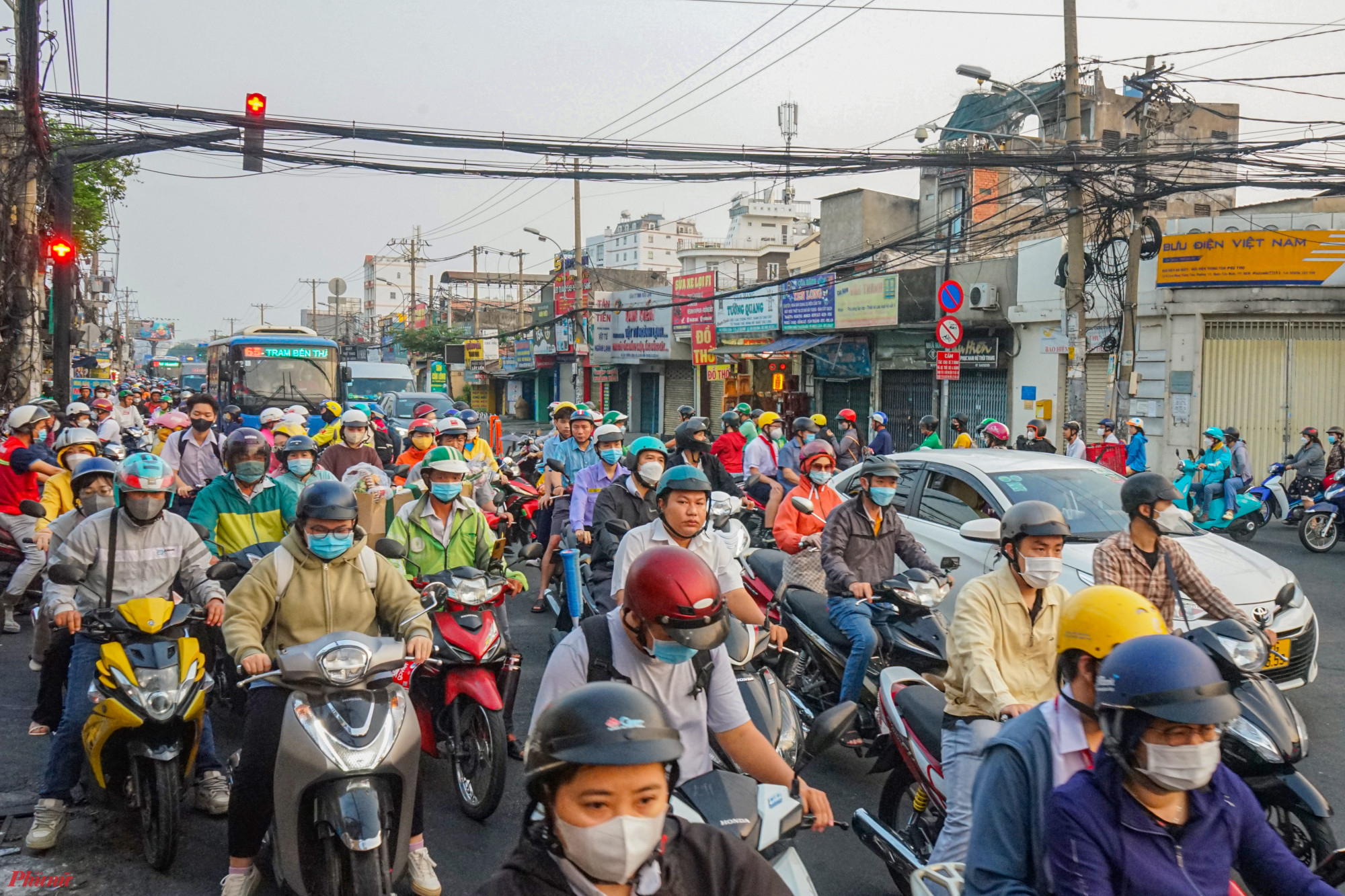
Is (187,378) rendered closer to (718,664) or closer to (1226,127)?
(1226,127)

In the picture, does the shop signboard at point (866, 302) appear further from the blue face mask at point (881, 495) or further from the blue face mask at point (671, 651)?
the blue face mask at point (671, 651)

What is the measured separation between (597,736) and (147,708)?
3299 millimetres

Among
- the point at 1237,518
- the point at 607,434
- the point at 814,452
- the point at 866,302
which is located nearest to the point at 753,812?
Answer: the point at 814,452

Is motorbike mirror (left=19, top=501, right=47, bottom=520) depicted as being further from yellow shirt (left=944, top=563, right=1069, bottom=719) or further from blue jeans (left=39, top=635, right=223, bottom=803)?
yellow shirt (left=944, top=563, right=1069, bottom=719)

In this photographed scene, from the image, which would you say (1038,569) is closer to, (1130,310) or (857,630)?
(857,630)

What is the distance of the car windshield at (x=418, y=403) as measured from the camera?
79.0 ft

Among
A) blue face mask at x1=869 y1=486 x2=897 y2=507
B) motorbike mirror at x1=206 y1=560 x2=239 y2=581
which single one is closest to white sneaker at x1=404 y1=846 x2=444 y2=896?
motorbike mirror at x1=206 y1=560 x2=239 y2=581

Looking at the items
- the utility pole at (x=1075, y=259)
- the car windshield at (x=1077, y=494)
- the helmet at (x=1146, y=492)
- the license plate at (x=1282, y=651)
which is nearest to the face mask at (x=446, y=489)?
the helmet at (x=1146, y=492)

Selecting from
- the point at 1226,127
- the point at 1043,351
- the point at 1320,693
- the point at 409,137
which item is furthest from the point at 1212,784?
the point at 1226,127

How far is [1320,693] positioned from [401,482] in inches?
312

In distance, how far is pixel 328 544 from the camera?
429 cm

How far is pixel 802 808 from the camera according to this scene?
9.10 ft

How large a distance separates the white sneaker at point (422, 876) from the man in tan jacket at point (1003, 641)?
2.01m

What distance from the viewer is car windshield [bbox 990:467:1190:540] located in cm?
714
